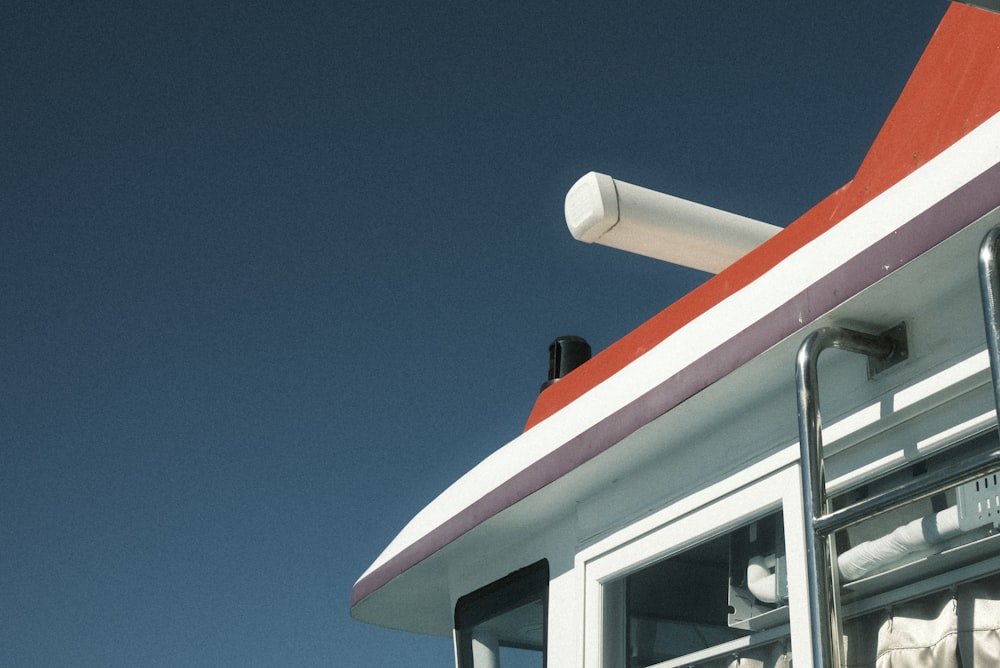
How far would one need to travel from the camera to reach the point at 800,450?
2236mm

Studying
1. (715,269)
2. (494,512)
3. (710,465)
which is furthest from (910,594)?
(715,269)

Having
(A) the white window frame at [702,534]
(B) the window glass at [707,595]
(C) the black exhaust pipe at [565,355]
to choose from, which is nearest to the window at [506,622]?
(A) the white window frame at [702,534]

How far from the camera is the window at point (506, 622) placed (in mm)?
3492

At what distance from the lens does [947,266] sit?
83.6 inches

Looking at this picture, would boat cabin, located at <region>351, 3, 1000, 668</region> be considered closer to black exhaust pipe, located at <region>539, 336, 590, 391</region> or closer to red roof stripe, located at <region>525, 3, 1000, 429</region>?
red roof stripe, located at <region>525, 3, 1000, 429</region>

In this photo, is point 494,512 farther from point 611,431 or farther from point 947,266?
point 947,266

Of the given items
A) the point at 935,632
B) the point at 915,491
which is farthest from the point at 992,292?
the point at 935,632

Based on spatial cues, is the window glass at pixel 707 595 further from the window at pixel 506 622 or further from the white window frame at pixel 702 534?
the window at pixel 506 622

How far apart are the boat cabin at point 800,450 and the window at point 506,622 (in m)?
0.01

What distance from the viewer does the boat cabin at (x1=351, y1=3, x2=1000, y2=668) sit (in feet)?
6.75

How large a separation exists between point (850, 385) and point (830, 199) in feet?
1.66

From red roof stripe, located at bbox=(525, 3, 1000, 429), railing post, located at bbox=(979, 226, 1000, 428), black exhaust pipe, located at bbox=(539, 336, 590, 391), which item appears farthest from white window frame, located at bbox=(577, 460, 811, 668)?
black exhaust pipe, located at bbox=(539, 336, 590, 391)

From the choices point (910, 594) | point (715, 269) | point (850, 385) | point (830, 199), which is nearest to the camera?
point (910, 594)

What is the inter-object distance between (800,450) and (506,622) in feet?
5.61
